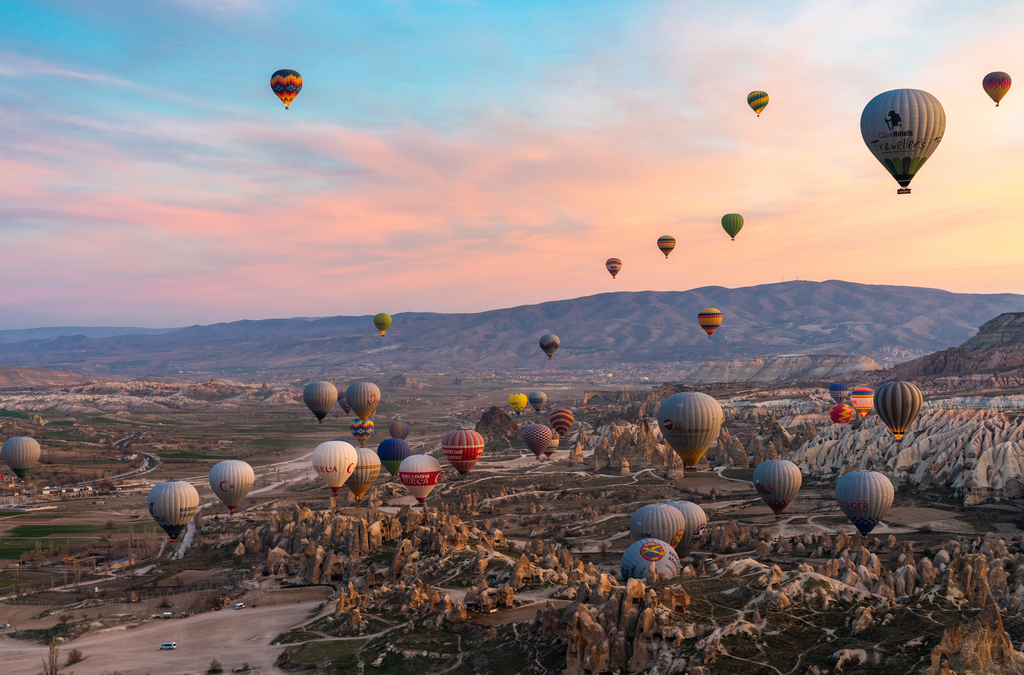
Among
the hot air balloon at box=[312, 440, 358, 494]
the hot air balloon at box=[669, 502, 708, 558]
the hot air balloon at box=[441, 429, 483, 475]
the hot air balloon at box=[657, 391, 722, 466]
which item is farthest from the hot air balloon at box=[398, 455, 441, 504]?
the hot air balloon at box=[669, 502, 708, 558]

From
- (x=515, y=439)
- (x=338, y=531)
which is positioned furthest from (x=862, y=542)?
(x=515, y=439)

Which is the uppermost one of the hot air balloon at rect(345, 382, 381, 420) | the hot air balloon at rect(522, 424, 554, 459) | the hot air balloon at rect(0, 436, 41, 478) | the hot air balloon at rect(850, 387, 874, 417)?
the hot air balloon at rect(345, 382, 381, 420)

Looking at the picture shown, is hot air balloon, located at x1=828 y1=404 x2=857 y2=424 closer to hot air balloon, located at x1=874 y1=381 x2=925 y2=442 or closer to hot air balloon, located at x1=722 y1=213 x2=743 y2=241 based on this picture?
hot air balloon, located at x1=722 y1=213 x2=743 y2=241

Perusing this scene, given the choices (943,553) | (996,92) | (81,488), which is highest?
(996,92)

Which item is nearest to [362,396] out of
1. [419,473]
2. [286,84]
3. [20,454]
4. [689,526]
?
[419,473]

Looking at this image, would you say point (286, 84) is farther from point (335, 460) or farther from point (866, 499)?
point (866, 499)

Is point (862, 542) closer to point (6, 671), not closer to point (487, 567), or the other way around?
point (487, 567)

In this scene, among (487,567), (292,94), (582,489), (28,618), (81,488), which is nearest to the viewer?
(487,567)
